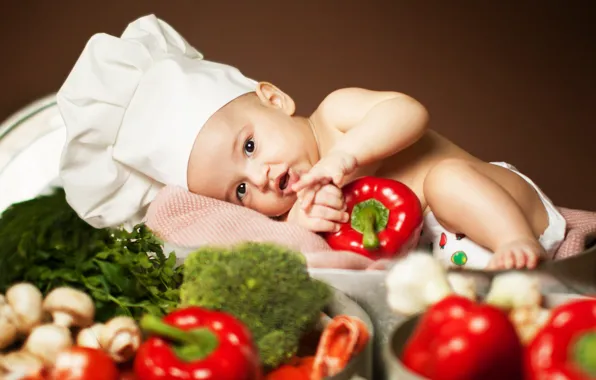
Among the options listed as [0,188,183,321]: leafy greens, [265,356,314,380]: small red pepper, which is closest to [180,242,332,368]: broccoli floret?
[265,356,314,380]: small red pepper

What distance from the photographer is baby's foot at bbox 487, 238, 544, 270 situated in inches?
35.4

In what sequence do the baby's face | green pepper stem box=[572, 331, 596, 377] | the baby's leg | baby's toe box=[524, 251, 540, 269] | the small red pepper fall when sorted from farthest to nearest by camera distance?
the baby's face, the baby's leg, baby's toe box=[524, 251, 540, 269], the small red pepper, green pepper stem box=[572, 331, 596, 377]

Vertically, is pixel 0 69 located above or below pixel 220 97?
below

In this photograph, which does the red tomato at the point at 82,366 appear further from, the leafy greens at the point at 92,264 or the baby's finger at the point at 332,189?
the baby's finger at the point at 332,189

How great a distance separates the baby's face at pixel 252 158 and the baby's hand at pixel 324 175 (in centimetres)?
8

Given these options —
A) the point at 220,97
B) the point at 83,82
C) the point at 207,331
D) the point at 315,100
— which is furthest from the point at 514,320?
the point at 315,100

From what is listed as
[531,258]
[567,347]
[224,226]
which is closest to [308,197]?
[224,226]

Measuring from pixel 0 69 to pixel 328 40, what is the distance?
846 millimetres

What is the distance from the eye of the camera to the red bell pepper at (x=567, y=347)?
1.45ft

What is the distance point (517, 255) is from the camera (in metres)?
0.92

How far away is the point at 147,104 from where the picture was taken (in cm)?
130

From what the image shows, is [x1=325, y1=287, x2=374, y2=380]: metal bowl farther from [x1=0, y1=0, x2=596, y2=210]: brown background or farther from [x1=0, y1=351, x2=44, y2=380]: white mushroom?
[x1=0, y1=0, x2=596, y2=210]: brown background

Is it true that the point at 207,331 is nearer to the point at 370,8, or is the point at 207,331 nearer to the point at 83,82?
the point at 83,82

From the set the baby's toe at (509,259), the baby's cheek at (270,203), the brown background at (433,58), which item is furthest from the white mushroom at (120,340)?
the brown background at (433,58)
